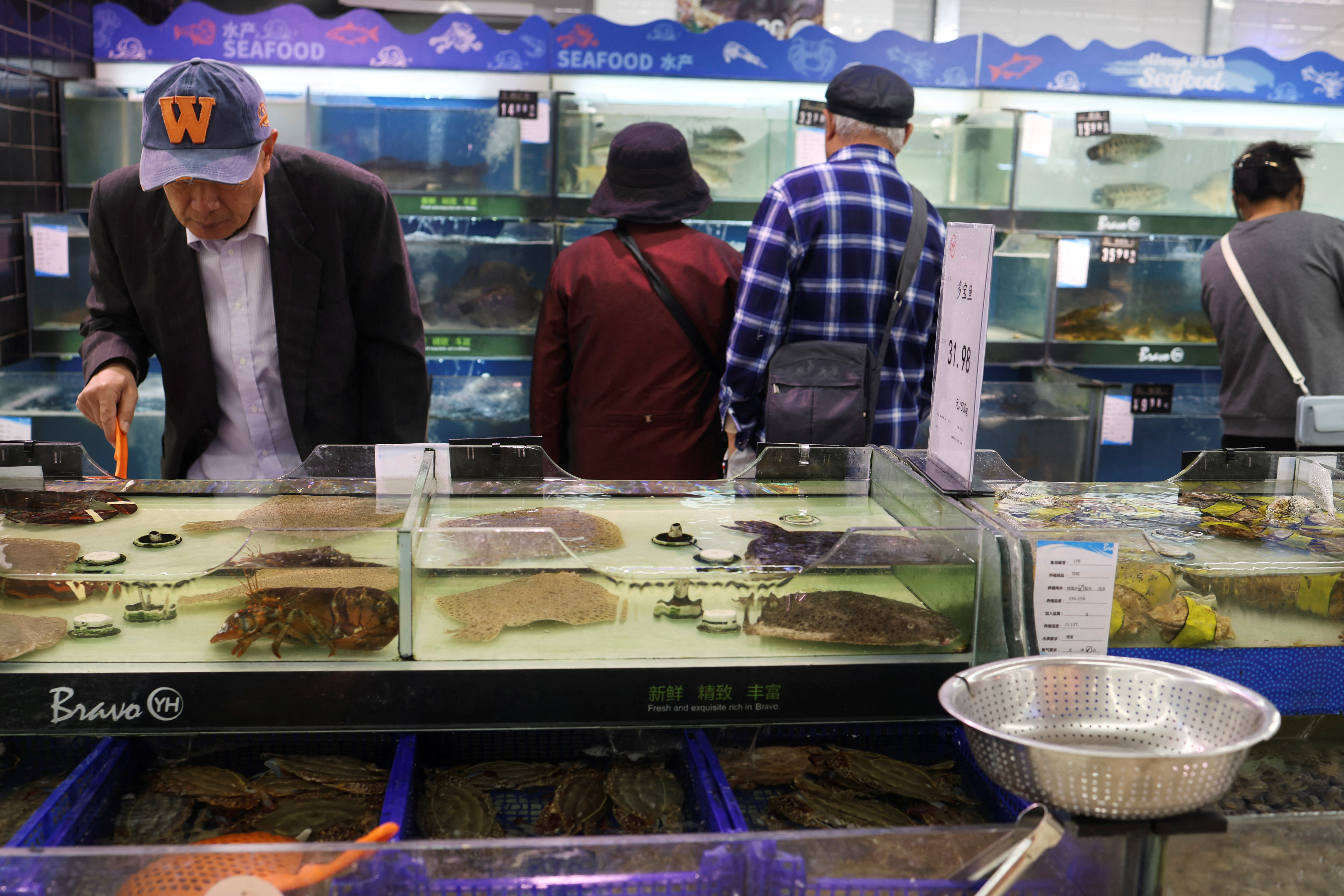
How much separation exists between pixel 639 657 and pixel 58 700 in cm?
78

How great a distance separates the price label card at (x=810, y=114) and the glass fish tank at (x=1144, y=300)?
1.36 meters

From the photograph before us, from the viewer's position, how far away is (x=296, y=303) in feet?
8.13

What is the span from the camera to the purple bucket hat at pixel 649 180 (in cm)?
312

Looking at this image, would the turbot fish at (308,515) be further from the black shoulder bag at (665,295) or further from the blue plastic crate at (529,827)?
the black shoulder bag at (665,295)

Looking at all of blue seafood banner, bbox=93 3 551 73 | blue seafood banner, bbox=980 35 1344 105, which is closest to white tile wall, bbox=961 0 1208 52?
blue seafood banner, bbox=980 35 1344 105

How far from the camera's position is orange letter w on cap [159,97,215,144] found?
80.1 inches

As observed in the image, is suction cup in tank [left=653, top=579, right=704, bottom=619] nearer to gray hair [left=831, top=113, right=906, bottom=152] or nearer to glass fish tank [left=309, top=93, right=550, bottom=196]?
gray hair [left=831, top=113, right=906, bottom=152]

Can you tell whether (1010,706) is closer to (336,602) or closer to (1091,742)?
(1091,742)

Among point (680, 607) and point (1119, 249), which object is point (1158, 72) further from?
point (680, 607)

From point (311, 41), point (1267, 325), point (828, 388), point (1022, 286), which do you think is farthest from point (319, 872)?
point (1022, 286)

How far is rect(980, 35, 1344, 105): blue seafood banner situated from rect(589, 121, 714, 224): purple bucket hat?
92.8 inches

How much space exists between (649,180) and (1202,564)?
1975 millimetres

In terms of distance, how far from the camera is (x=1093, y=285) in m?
5.02

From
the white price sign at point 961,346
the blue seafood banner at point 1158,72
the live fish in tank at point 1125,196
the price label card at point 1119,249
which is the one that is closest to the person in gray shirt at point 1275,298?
the price label card at point 1119,249
